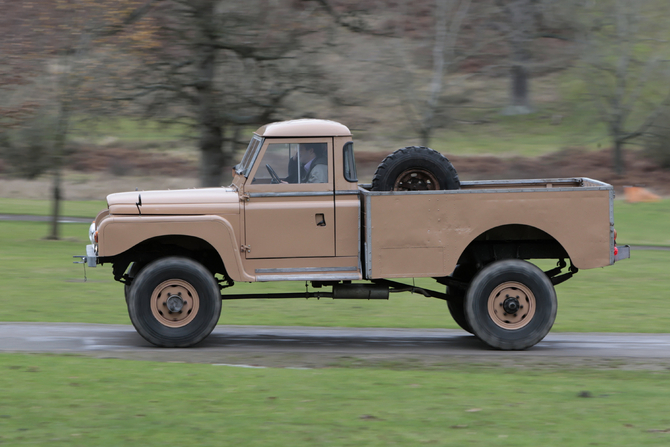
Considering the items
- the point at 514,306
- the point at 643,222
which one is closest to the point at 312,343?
the point at 514,306

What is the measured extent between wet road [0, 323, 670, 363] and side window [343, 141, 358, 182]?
6.28ft

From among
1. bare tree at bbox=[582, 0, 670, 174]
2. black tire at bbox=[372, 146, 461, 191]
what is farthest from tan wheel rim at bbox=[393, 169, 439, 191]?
bare tree at bbox=[582, 0, 670, 174]

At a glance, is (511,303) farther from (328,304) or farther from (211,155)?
(211,155)

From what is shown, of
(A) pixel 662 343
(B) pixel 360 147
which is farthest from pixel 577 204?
(B) pixel 360 147

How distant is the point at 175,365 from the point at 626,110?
30.4 metres

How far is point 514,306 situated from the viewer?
31.3ft

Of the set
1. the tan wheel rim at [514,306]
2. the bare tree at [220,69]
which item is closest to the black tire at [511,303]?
the tan wheel rim at [514,306]

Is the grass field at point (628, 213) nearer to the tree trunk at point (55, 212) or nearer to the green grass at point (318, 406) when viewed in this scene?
the tree trunk at point (55, 212)

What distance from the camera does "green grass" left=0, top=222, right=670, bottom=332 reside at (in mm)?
11461

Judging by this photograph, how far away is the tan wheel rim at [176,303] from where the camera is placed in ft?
30.4

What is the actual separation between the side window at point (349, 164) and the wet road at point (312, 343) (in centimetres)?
191

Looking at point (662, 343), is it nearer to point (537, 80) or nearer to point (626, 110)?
point (626, 110)

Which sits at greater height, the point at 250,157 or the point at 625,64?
the point at 625,64

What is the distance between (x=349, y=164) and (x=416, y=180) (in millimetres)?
841
